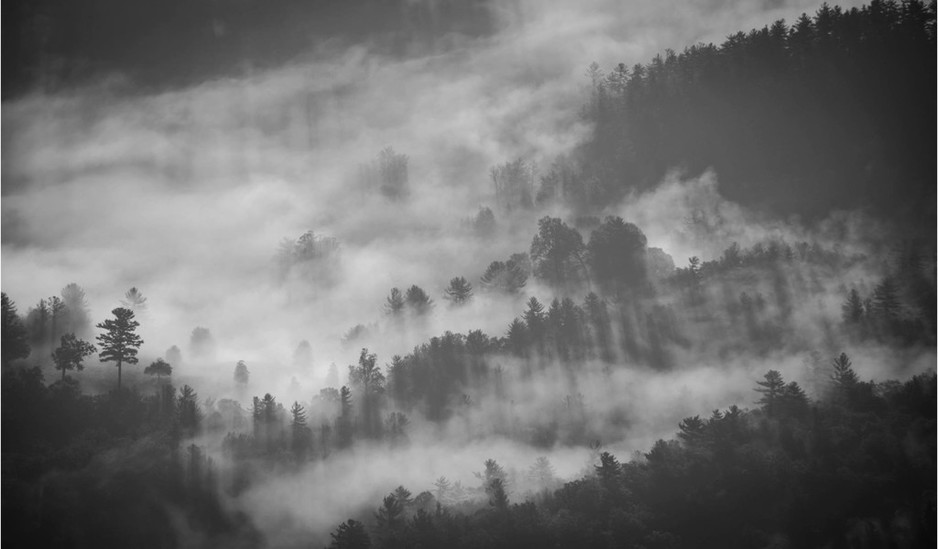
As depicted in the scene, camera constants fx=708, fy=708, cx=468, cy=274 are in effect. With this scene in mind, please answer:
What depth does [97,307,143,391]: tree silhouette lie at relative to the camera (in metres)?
117

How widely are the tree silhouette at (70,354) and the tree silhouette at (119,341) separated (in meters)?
2.67

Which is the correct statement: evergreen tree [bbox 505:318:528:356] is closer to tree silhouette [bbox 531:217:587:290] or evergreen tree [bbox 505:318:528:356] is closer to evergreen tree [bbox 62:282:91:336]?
tree silhouette [bbox 531:217:587:290]

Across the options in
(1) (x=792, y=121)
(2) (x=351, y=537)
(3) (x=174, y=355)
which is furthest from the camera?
(1) (x=792, y=121)

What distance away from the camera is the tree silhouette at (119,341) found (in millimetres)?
117000

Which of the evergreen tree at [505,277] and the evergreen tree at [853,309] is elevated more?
the evergreen tree at [505,277]

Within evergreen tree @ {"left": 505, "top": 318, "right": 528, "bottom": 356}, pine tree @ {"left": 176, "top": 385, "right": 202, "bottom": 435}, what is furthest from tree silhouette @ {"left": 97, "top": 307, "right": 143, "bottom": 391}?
evergreen tree @ {"left": 505, "top": 318, "right": 528, "bottom": 356}

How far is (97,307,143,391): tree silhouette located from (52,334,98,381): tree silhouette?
267 centimetres

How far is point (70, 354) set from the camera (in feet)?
374

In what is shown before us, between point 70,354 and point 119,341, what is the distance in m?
7.30

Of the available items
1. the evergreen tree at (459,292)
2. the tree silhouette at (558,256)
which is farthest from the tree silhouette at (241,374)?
the tree silhouette at (558,256)

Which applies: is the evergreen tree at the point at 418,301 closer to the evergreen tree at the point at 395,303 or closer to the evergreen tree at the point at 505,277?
the evergreen tree at the point at 395,303

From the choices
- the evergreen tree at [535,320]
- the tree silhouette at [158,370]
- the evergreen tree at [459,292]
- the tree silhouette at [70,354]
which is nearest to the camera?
the tree silhouette at [70,354]

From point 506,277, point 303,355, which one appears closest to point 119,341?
point 303,355

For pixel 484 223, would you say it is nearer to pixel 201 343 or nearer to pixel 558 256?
pixel 558 256
